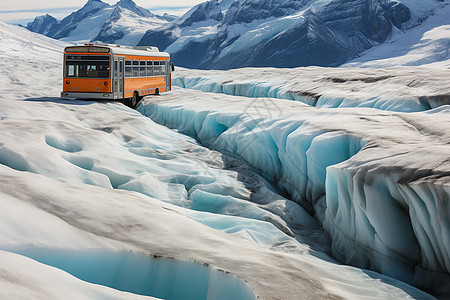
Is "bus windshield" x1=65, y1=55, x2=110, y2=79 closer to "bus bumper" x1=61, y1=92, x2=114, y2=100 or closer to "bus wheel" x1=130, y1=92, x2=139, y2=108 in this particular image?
"bus bumper" x1=61, y1=92, x2=114, y2=100

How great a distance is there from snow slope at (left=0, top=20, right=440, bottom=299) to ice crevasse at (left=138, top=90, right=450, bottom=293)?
55cm

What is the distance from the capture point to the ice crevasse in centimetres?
584

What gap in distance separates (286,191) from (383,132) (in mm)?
3307

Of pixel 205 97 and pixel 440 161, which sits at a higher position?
pixel 440 161

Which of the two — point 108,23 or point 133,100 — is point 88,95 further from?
point 108,23

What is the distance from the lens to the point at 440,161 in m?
6.03

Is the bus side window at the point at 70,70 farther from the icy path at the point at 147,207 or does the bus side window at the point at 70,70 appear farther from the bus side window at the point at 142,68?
the icy path at the point at 147,207

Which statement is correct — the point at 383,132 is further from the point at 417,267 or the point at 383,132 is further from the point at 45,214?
the point at 45,214

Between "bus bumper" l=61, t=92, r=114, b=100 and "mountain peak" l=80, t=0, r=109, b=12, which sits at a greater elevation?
"bus bumper" l=61, t=92, r=114, b=100

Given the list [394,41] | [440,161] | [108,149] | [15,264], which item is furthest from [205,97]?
[394,41]

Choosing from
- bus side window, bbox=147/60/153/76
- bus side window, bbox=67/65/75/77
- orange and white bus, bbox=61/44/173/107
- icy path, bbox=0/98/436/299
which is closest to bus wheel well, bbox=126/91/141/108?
orange and white bus, bbox=61/44/173/107

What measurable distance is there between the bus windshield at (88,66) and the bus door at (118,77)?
0.41 m

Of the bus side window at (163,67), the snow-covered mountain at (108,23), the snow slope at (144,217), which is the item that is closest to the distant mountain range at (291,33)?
the snow-covered mountain at (108,23)

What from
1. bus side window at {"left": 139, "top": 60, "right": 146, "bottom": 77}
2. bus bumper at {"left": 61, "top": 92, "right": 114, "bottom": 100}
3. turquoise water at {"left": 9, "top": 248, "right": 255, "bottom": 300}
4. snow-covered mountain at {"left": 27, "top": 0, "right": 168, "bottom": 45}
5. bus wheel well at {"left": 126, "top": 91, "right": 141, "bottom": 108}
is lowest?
snow-covered mountain at {"left": 27, "top": 0, "right": 168, "bottom": 45}
